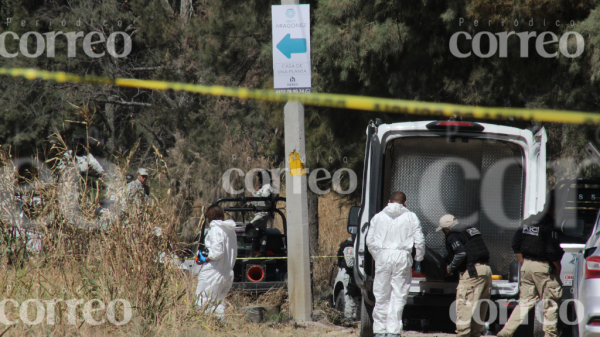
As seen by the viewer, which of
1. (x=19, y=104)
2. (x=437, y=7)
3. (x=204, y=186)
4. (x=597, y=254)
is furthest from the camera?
(x=19, y=104)

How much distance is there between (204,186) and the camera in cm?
1714

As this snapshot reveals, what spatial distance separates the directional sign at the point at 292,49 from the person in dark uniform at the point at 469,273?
2838 millimetres

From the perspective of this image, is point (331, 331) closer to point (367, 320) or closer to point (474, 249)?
point (367, 320)

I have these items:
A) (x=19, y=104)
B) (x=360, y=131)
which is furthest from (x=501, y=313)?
(x=19, y=104)

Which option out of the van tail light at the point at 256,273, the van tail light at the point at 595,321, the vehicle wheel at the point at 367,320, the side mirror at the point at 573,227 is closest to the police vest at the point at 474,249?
the vehicle wheel at the point at 367,320

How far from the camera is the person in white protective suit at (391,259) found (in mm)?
6656

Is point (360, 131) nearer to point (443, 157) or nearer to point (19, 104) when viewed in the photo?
point (443, 157)

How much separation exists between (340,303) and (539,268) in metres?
2.78

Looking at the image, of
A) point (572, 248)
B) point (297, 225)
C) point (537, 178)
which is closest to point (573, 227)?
point (572, 248)

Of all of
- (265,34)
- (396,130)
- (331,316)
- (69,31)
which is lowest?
(331,316)

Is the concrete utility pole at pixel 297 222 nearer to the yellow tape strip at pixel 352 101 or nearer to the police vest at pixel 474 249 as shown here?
the yellow tape strip at pixel 352 101

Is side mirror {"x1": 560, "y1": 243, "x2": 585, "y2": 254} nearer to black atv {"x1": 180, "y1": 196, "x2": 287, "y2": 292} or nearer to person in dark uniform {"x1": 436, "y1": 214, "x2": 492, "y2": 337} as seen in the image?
person in dark uniform {"x1": 436, "y1": 214, "x2": 492, "y2": 337}

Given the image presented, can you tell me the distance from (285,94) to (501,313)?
12.0 ft

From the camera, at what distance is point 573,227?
8.05 meters
